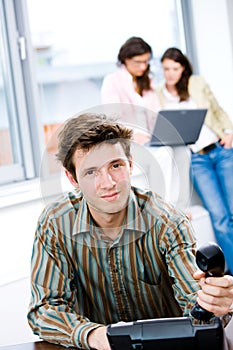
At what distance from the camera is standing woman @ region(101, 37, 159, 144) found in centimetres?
365

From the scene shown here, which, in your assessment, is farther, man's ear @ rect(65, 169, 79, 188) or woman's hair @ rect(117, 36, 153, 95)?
woman's hair @ rect(117, 36, 153, 95)

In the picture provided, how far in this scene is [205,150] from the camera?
13.4 feet

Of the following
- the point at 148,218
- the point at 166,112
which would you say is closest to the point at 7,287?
the point at 166,112

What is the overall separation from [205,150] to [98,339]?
113 inches

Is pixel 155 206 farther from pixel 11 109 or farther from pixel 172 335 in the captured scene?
pixel 11 109

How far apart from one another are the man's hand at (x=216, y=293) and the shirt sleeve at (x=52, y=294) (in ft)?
0.98

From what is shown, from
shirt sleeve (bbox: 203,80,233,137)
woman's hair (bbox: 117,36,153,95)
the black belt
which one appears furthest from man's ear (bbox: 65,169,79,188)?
shirt sleeve (bbox: 203,80,233,137)

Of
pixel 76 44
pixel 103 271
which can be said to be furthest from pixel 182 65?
pixel 103 271

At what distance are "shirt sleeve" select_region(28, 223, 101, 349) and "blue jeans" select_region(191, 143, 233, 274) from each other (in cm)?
250

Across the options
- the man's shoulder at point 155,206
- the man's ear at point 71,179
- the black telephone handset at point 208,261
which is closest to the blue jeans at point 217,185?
the man's shoulder at point 155,206

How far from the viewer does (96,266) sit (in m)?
1.55

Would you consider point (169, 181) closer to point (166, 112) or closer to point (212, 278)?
point (212, 278)

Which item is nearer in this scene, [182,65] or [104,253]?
[104,253]

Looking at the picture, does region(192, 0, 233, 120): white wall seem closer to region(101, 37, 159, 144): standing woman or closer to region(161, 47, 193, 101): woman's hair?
region(161, 47, 193, 101): woman's hair
